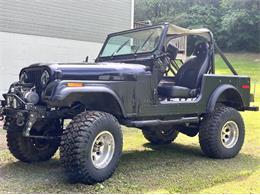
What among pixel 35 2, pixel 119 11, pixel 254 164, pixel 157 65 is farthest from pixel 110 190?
pixel 119 11

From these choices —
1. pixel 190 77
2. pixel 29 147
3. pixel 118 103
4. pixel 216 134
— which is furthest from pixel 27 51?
pixel 118 103

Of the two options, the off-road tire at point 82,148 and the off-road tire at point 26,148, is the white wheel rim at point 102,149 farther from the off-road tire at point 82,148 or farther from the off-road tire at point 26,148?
the off-road tire at point 26,148

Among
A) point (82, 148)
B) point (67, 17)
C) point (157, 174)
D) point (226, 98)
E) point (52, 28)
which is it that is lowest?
point (157, 174)

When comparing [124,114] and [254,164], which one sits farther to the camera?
[254,164]

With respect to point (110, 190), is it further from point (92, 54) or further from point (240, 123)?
point (92, 54)

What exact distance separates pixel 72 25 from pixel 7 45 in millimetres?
2813

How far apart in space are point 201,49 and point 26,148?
10.7ft

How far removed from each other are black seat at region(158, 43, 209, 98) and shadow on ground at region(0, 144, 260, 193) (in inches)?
38.6

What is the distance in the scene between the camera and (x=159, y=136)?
286 inches

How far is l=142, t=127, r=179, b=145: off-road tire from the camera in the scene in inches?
285

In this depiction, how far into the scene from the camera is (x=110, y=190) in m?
4.45

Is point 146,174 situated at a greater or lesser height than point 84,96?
lesser

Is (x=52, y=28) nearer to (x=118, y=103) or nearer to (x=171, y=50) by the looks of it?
(x=171, y=50)

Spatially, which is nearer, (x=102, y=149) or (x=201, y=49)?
(x=102, y=149)
